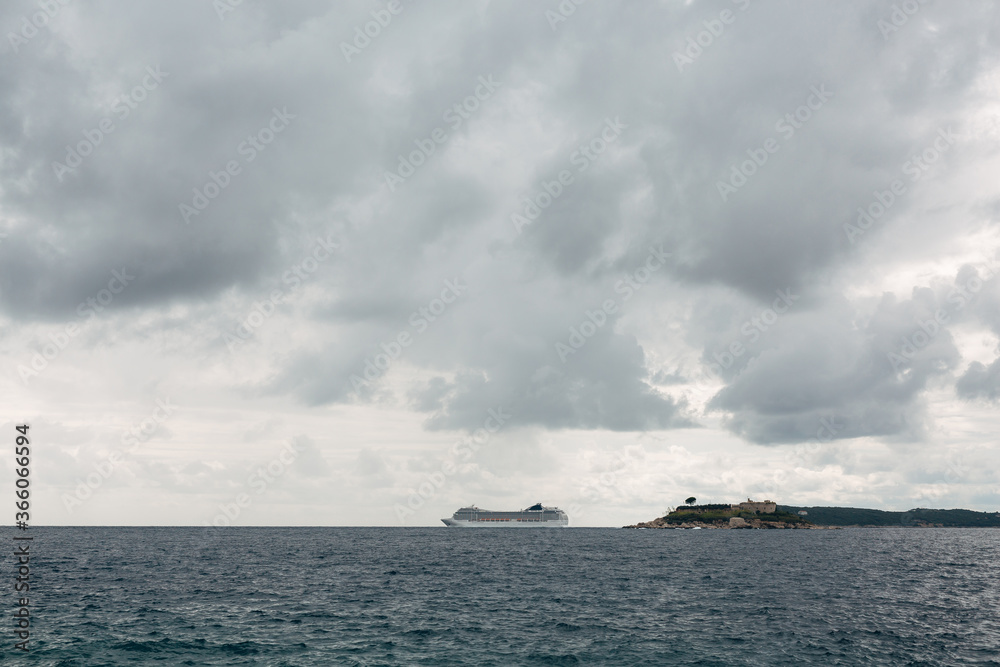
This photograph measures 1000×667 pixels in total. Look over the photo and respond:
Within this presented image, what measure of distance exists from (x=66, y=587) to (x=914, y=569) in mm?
133386

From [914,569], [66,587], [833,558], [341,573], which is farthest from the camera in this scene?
[833,558]

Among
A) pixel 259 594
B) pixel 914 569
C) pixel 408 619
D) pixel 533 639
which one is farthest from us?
pixel 914 569

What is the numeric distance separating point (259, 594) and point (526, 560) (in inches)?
2608

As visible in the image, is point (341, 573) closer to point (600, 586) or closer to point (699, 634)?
point (600, 586)

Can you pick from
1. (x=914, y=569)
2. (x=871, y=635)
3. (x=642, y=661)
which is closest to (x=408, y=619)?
(x=642, y=661)

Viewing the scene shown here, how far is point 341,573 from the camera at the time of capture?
9894cm

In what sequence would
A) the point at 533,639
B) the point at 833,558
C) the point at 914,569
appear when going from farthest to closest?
the point at 833,558 → the point at 914,569 → the point at 533,639

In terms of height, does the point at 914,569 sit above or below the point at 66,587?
below

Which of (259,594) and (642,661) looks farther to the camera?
(259,594)

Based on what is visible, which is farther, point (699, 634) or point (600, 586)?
point (600, 586)

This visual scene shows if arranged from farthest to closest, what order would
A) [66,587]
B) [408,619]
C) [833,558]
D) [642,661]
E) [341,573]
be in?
[833,558]
[341,573]
[66,587]
[408,619]
[642,661]

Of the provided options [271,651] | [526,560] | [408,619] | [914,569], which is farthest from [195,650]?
[914,569]

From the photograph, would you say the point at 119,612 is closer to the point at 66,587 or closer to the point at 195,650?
the point at 195,650

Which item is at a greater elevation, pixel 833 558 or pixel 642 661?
pixel 642 661
